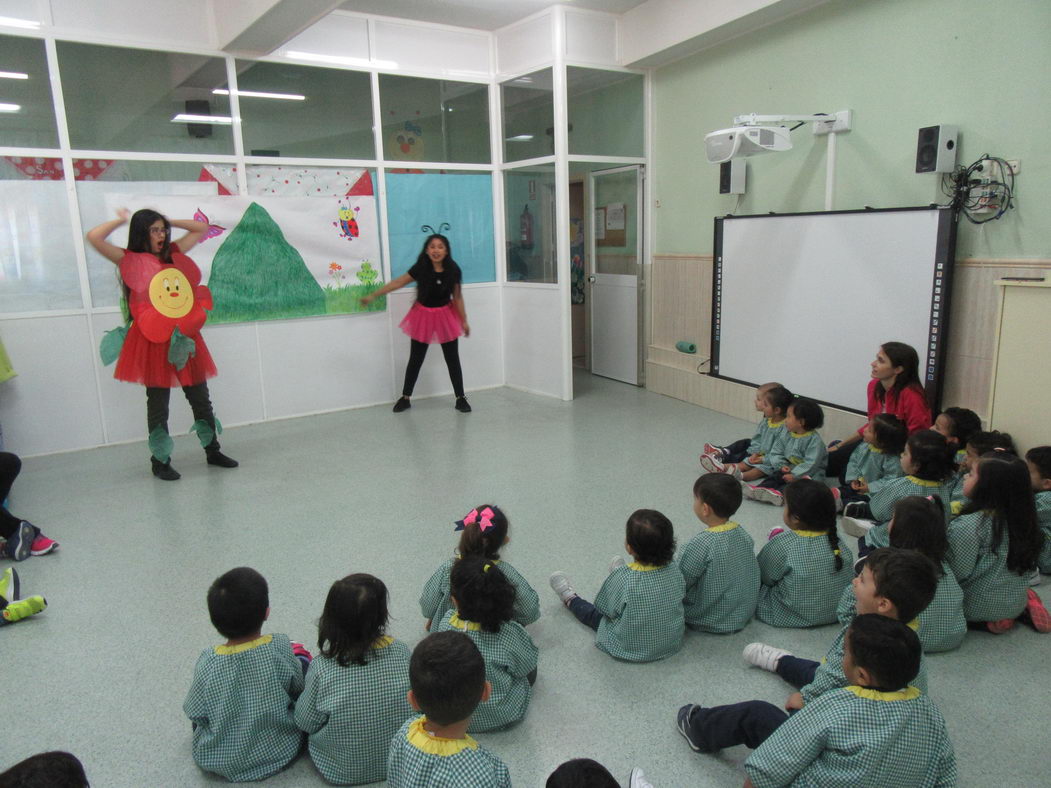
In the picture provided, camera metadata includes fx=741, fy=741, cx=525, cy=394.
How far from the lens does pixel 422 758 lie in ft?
4.57

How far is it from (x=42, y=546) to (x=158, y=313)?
53.8 inches

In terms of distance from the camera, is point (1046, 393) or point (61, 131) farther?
point (61, 131)

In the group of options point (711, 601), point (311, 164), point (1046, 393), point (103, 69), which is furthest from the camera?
point (311, 164)

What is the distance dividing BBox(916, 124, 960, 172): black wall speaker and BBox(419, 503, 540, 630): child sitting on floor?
118 inches

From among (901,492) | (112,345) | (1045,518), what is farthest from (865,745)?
(112,345)

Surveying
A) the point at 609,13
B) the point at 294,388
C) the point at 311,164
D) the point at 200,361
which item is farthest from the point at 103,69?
the point at 609,13

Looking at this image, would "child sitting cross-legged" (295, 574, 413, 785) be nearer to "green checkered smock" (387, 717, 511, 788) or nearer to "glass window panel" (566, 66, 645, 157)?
"green checkered smock" (387, 717, 511, 788)

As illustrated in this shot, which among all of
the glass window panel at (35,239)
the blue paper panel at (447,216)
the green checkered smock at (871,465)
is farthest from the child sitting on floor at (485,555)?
the blue paper panel at (447,216)

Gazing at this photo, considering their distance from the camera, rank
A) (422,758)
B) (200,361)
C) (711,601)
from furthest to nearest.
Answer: (200,361) → (711,601) → (422,758)

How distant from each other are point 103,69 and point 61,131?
0.48 meters

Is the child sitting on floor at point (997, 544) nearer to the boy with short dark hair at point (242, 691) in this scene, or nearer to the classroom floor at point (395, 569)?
the classroom floor at point (395, 569)

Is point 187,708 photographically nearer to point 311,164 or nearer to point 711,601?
point 711,601

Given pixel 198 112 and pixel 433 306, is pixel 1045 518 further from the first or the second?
pixel 198 112

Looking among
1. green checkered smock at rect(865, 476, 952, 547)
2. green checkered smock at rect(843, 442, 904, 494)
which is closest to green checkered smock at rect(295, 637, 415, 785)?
green checkered smock at rect(865, 476, 952, 547)
